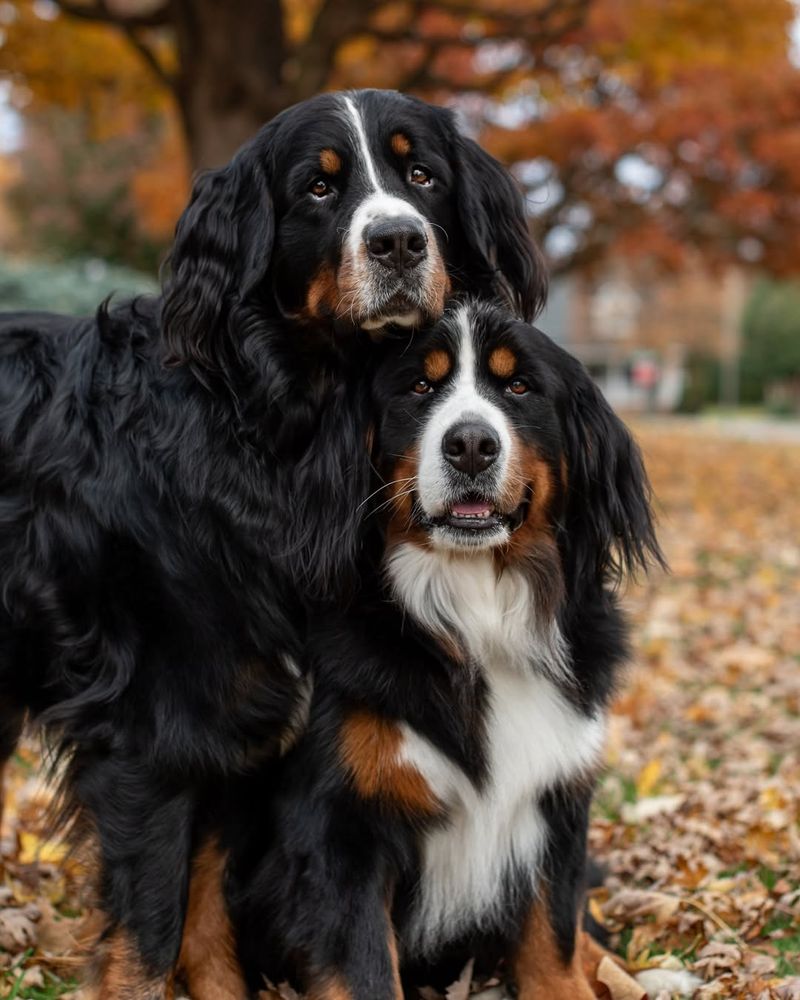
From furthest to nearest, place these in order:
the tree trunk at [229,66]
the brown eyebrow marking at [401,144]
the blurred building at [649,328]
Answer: the blurred building at [649,328] → the tree trunk at [229,66] → the brown eyebrow marking at [401,144]

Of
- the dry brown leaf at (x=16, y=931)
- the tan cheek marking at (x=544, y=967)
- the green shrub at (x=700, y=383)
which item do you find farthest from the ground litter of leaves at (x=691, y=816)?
the green shrub at (x=700, y=383)

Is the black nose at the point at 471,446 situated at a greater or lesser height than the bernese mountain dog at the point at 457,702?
greater

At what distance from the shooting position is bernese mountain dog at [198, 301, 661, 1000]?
292 cm

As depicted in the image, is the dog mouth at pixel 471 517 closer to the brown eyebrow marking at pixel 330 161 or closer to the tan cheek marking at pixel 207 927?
the brown eyebrow marking at pixel 330 161

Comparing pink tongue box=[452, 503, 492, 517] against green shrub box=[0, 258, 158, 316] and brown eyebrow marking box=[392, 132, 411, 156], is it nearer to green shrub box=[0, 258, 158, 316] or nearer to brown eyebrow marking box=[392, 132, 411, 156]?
brown eyebrow marking box=[392, 132, 411, 156]

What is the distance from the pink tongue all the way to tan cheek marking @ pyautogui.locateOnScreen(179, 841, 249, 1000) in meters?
1.10

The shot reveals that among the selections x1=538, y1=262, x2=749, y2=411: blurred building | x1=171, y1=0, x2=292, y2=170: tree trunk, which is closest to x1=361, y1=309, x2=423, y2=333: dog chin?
x1=171, y1=0, x2=292, y2=170: tree trunk

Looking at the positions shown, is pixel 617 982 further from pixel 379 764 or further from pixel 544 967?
pixel 379 764

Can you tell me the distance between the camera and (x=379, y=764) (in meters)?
2.90

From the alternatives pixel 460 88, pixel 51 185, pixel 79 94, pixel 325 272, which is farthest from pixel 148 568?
pixel 51 185

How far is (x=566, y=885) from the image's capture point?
10.3 ft

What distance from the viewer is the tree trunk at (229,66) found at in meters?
10.1

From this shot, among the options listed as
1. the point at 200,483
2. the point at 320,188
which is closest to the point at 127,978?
the point at 200,483

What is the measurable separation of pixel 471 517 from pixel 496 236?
37.0 inches
